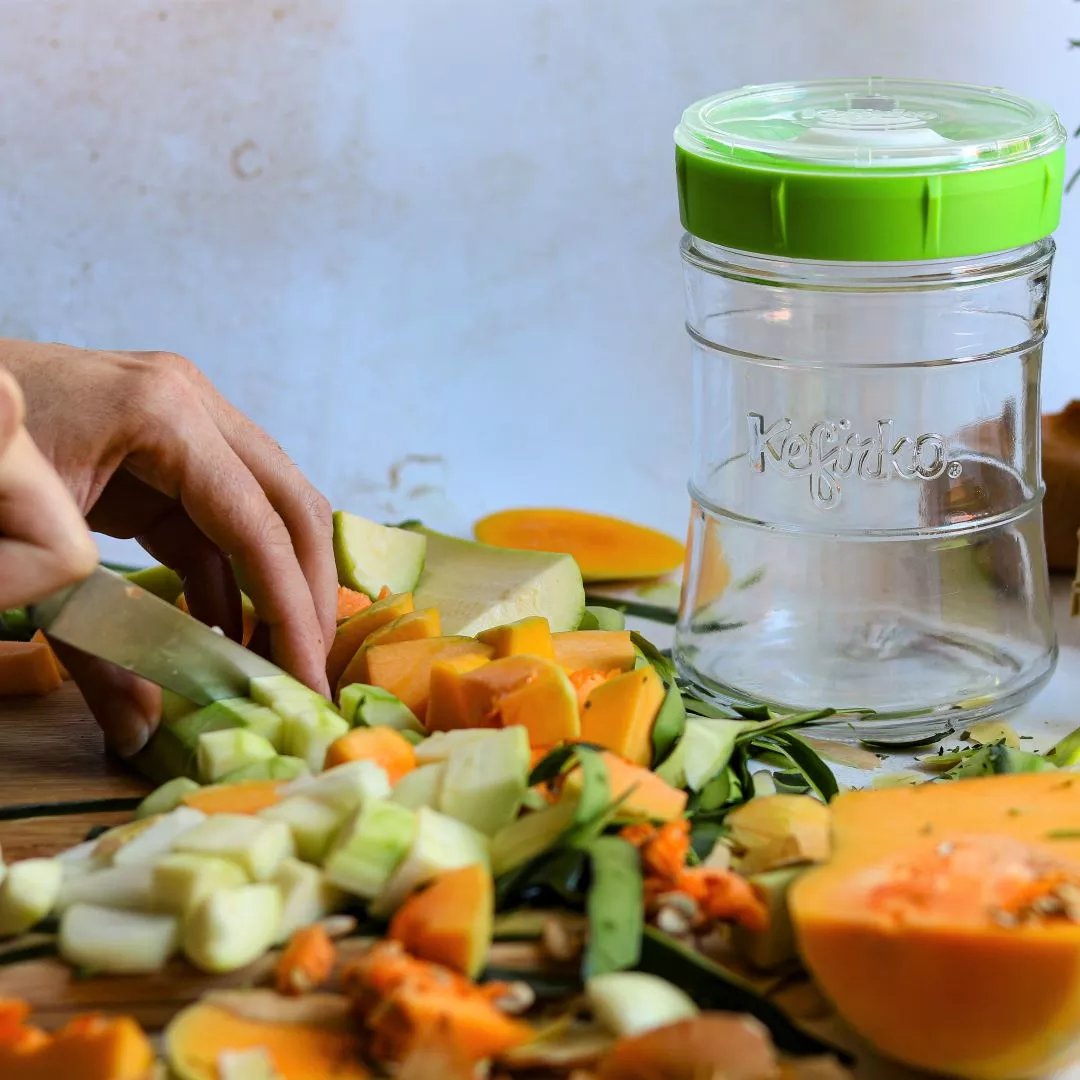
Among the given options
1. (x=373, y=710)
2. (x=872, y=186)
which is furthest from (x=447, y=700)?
(x=872, y=186)

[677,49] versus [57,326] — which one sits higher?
[677,49]

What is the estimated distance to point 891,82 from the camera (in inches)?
60.1

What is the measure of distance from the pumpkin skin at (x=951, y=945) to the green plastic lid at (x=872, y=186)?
50 centimetres

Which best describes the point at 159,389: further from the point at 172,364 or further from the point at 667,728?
the point at 667,728

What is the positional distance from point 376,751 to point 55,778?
0.31 m

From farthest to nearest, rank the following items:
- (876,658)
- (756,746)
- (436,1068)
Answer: (876,658) → (756,746) → (436,1068)

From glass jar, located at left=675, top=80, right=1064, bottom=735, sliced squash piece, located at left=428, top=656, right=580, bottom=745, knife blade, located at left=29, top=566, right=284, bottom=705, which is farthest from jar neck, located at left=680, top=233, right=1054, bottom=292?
knife blade, located at left=29, top=566, right=284, bottom=705

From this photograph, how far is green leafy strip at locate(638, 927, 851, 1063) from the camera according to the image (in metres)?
0.86

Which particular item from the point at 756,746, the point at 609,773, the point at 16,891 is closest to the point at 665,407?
the point at 756,746

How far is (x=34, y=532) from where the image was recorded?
3.10 feet

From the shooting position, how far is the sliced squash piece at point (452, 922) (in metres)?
0.85

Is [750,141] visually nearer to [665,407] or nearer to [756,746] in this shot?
[756,746]

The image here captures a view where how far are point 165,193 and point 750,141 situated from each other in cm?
122

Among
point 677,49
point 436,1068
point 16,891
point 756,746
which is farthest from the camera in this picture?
point 677,49
